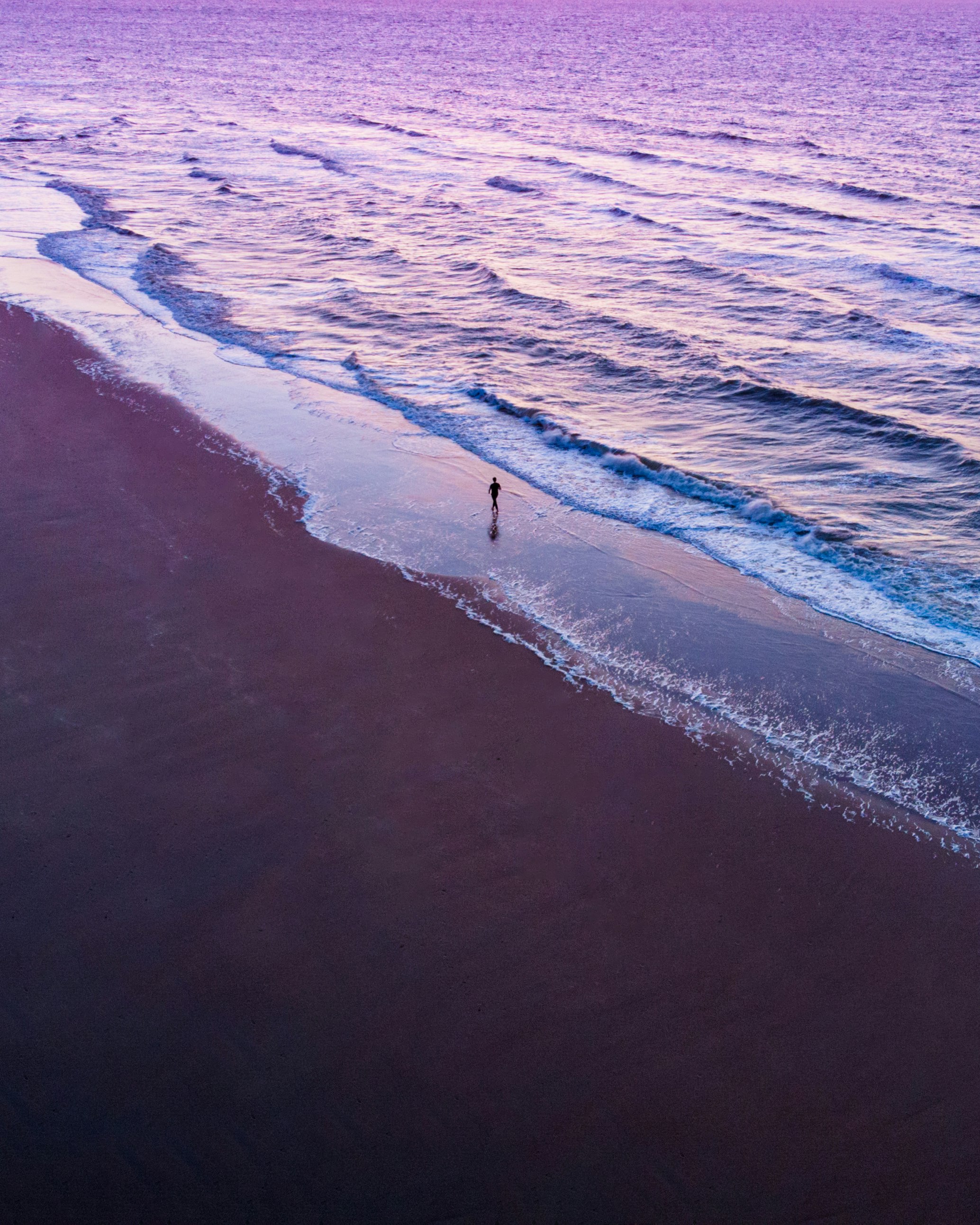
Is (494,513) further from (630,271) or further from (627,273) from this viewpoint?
(630,271)

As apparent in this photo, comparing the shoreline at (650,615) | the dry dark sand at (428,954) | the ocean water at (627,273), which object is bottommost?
the dry dark sand at (428,954)

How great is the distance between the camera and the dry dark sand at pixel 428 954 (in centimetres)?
693

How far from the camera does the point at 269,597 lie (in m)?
13.2

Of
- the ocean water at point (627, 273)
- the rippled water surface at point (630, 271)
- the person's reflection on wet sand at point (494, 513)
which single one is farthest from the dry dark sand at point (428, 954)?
the rippled water surface at point (630, 271)

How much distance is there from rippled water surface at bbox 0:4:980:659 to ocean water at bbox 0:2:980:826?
0.39ft

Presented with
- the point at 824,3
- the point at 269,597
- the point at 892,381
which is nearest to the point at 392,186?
the point at 892,381

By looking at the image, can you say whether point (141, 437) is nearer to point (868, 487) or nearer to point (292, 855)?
point (292, 855)

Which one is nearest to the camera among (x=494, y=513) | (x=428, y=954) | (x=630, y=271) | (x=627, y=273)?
(x=428, y=954)

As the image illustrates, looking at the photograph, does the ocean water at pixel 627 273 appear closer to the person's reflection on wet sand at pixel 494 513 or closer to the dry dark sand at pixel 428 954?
the person's reflection on wet sand at pixel 494 513

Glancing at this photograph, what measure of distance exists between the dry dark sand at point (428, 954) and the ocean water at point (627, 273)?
394 centimetres

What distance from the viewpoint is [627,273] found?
29703 millimetres

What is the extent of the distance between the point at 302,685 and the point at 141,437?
27.9 ft

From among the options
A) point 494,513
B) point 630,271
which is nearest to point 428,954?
point 494,513

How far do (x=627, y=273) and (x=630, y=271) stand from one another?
0.24 metres
